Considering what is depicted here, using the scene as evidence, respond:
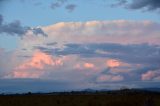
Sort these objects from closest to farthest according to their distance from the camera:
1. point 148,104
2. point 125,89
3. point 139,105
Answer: point 148,104 < point 139,105 < point 125,89

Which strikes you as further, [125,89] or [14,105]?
[125,89]

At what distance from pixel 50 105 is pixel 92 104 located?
18.6 feet

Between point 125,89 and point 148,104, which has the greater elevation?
point 125,89

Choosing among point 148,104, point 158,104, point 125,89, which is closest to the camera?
point 148,104

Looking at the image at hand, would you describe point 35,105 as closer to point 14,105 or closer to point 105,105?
point 14,105

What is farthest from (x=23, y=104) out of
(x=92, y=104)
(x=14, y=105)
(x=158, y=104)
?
(x=158, y=104)

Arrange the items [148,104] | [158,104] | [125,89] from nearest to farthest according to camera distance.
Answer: [148,104]
[158,104]
[125,89]

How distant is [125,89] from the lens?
92875 millimetres

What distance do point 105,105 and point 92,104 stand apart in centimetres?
189

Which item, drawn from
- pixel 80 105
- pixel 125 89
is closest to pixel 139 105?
pixel 80 105

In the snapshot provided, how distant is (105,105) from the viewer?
5159cm

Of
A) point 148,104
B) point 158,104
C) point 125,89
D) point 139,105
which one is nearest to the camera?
point 148,104

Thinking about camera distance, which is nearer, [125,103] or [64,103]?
[125,103]

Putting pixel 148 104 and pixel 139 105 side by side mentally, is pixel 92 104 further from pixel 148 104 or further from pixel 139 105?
pixel 148 104
